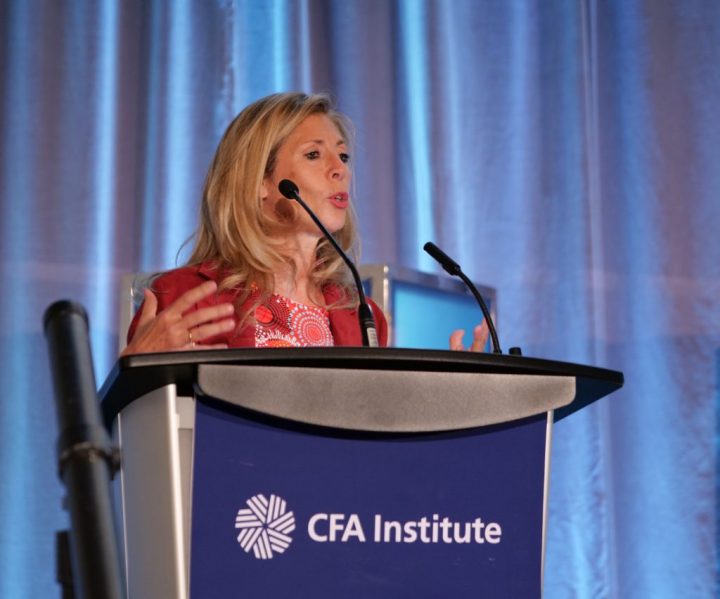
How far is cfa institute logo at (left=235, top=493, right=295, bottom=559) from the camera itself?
3.45 feet

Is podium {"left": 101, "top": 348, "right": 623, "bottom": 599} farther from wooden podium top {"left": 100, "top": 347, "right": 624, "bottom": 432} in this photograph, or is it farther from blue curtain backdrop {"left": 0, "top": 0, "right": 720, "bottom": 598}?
blue curtain backdrop {"left": 0, "top": 0, "right": 720, "bottom": 598}

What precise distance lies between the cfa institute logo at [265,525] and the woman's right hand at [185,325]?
25 centimetres

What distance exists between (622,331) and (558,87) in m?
0.70

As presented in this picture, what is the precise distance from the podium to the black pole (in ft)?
1.04

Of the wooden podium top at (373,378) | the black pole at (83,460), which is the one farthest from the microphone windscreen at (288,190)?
the black pole at (83,460)

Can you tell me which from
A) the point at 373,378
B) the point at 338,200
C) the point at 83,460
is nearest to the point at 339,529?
the point at 373,378

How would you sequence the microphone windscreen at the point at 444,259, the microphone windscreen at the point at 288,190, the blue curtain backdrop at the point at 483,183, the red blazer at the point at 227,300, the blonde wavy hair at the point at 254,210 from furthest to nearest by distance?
the blue curtain backdrop at the point at 483,183
the blonde wavy hair at the point at 254,210
the red blazer at the point at 227,300
the microphone windscreen at the point at 288,190
the microphone windscreen at the point at 444,259

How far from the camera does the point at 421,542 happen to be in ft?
3.62

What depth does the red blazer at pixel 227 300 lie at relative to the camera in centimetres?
187

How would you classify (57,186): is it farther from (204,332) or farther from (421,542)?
(421,542)

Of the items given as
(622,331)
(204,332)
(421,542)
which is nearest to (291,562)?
(421,542)

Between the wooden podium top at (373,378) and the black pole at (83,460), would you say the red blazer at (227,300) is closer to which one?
the wooden podium top at (373,378)

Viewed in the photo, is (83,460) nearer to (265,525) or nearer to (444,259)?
(265,525)

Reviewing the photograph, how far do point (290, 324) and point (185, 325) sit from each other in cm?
68
